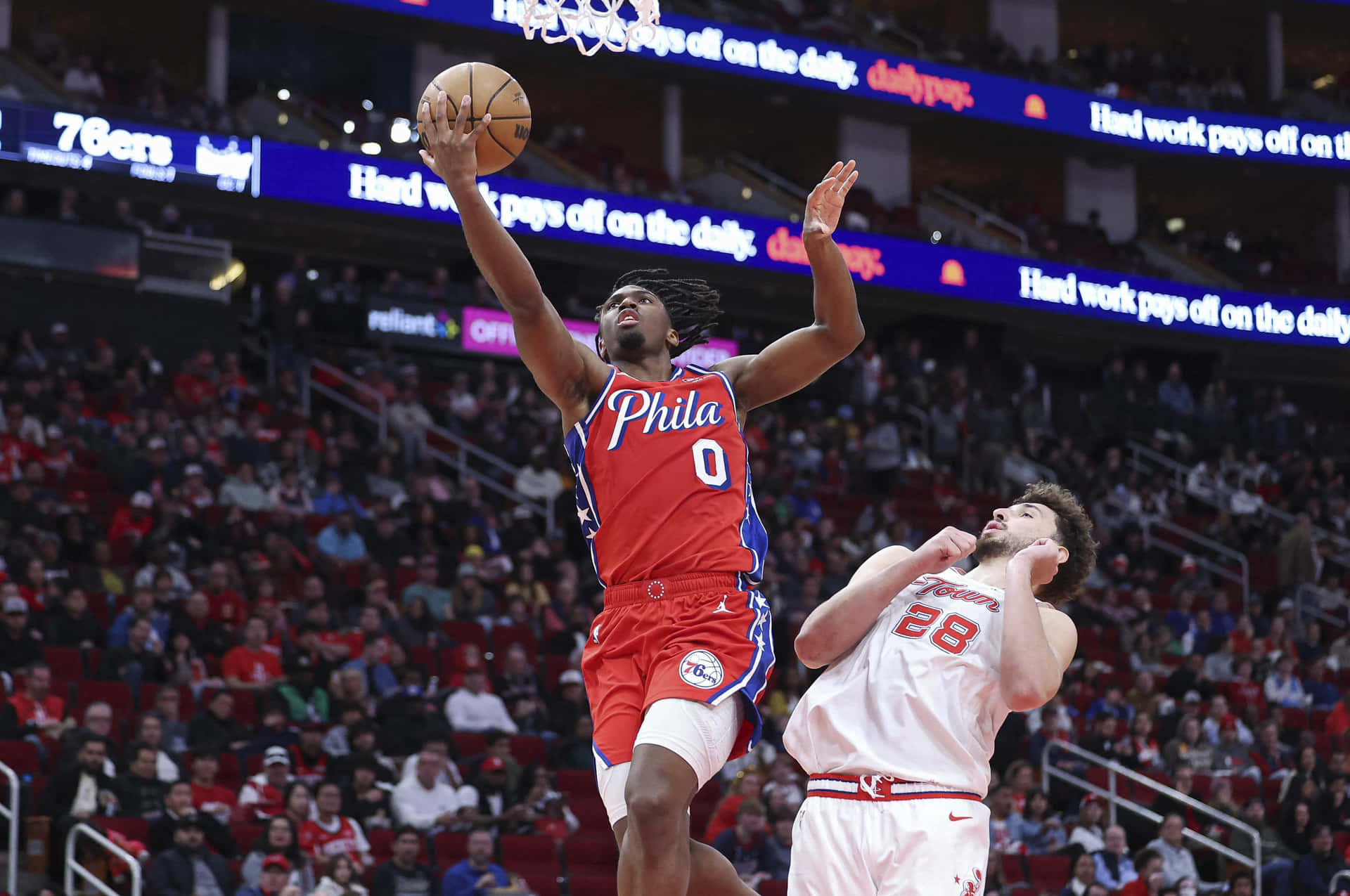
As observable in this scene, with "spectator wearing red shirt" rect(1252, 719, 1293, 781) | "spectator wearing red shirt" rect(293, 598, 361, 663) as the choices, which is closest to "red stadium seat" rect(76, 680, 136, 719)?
"spectator wearing red shirt" rect(293, 598, 361, 663)

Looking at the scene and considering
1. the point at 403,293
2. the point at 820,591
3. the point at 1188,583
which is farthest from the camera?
the point at 403,293

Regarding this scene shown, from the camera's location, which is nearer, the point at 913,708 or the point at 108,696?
the point at 913,708

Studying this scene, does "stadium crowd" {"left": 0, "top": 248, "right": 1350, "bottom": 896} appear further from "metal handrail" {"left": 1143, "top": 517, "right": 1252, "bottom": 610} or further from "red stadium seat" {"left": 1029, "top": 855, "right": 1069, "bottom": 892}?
"metal handrail" {"left": 1143, "top": 517, "right": 1252, "bottom": 610}

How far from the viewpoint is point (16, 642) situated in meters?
12.2

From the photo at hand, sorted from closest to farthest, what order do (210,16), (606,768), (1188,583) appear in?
(606,768), (1188,583), (210,16)

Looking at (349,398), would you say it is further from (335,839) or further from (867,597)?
(867,597)

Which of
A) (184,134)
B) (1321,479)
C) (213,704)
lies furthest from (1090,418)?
(213,704)

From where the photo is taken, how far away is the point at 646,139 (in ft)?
101

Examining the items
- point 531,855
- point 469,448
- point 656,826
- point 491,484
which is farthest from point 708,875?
point 469,448

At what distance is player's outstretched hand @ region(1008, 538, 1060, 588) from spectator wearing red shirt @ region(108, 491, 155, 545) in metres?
11.2

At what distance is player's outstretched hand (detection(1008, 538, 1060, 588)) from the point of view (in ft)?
15.5

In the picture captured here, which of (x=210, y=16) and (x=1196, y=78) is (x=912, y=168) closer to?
(x=1196, y=78)

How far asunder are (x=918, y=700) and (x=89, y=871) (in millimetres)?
7295

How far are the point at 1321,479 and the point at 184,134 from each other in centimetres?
1710
